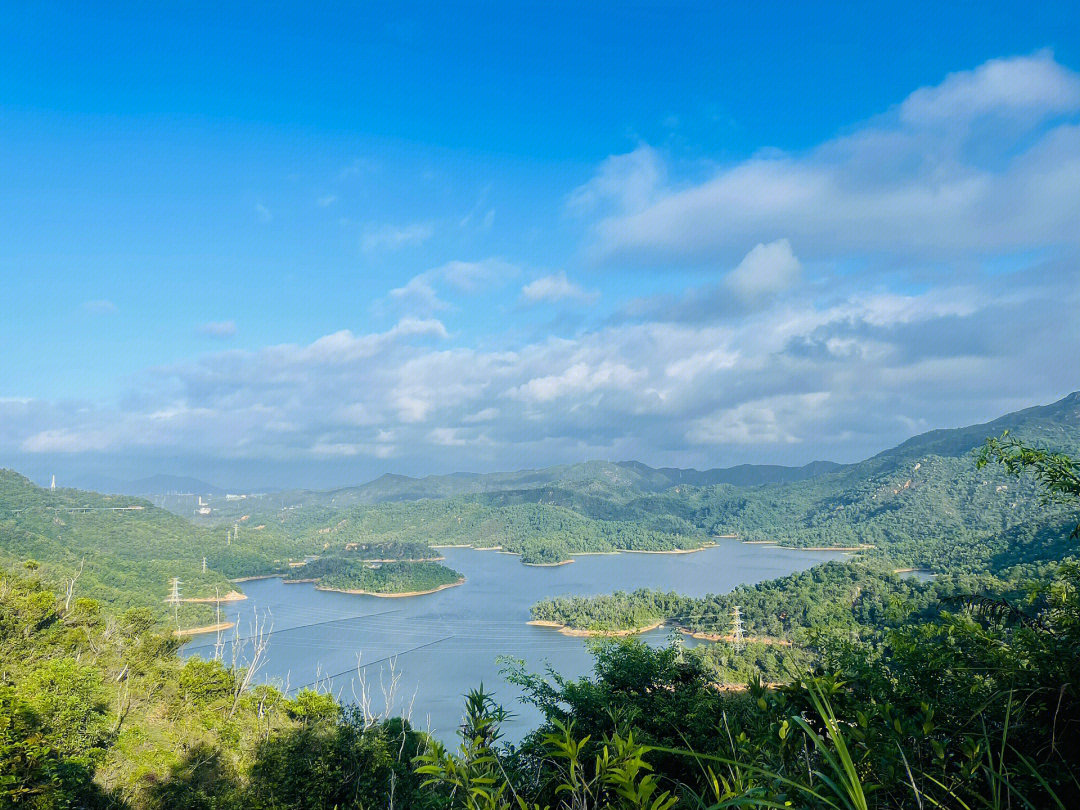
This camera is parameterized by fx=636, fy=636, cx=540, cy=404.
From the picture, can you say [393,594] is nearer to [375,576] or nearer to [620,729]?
[375,576]

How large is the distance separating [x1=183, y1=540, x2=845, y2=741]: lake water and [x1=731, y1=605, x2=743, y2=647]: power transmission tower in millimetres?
3736

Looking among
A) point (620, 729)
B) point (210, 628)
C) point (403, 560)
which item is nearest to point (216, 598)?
point (210, 628)

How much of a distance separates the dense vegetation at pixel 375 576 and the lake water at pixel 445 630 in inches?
63.1

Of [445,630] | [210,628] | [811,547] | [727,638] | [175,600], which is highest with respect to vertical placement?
[175,600]

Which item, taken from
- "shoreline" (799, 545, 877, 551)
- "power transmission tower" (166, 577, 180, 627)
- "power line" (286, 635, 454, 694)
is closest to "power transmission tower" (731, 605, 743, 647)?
"power line" (286, 635, 454, 694)

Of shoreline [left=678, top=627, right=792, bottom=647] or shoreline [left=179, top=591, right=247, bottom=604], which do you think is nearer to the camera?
shoreline [left=678, top=627, right=792, bottom=647]

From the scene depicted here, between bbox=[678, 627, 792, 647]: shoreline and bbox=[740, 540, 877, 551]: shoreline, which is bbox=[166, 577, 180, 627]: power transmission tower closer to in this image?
bbox=[678, 627, 792, 647]: shoreline

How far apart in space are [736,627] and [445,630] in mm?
17841

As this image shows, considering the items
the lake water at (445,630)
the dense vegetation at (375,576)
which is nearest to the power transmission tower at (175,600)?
the lake water at (445,630)

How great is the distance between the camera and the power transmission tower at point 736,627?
98.1 ft

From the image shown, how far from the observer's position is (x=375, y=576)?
57.2 meters

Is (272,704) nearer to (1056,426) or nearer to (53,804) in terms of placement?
(53,804)

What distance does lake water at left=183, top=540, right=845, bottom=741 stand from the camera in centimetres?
2691

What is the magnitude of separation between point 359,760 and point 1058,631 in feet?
30.3
